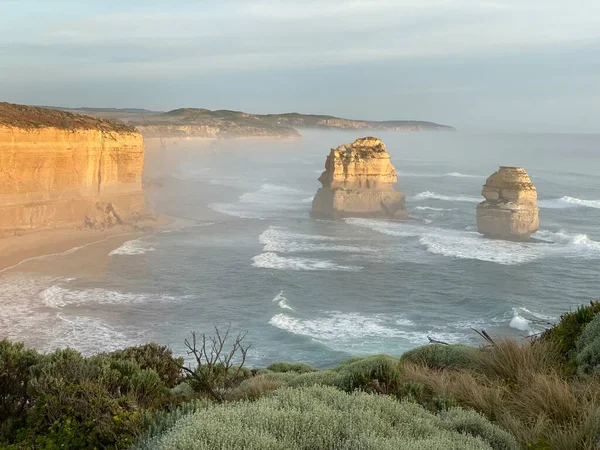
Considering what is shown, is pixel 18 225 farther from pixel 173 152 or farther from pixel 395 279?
pixel 173 152

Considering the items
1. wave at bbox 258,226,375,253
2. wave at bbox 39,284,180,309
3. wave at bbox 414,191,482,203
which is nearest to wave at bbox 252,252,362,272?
wave at bbox 258,226,375,253

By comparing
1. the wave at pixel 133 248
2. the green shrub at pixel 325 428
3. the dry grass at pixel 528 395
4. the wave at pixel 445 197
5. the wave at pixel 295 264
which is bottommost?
→ the wave at pixel 133 248

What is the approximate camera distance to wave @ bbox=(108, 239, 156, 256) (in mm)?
39878

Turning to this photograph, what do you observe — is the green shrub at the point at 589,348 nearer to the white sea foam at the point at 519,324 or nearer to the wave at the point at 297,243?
the white sea foam at the point at 519,324

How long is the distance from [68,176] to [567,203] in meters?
52.5

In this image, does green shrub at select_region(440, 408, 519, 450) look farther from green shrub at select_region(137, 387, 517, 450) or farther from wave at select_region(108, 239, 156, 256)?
wave at select_region(108, 239, 156, 256)

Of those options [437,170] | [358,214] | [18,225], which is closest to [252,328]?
[18,225]

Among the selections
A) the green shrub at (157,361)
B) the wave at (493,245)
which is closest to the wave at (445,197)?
the wave at (493,245)

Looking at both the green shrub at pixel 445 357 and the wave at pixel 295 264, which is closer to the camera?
the green shrub at pixel 445 357

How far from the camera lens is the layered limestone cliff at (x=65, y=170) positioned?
1565 inches

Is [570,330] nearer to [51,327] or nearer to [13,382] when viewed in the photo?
[13,382]

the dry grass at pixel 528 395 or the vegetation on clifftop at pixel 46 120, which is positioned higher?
the vegetation on clifftop at pixel 46 120

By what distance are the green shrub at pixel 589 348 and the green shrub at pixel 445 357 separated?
159cm

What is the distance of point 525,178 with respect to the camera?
4519 cm
